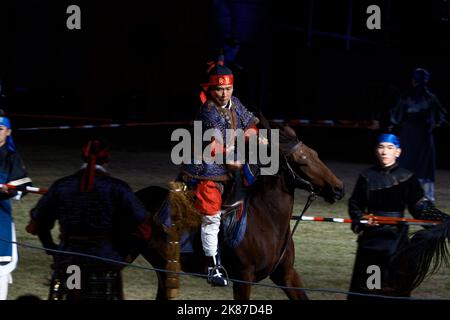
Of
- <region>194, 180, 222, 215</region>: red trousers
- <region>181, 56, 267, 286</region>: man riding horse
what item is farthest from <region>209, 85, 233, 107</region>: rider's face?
<region>194, 180, 222, 215</region>: red trousers

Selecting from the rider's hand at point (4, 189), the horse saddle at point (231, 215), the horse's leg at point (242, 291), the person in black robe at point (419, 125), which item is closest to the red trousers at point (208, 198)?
the horse saddle at point (231, 215)

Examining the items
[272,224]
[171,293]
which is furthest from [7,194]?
[272,224]

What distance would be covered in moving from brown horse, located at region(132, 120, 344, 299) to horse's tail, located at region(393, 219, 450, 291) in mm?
837

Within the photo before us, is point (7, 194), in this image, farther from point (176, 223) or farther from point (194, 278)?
point (194, 278)

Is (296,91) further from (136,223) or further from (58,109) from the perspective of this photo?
(136,223)

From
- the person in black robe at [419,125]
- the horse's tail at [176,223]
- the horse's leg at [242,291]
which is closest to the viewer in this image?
the horse's leg at [242,291]

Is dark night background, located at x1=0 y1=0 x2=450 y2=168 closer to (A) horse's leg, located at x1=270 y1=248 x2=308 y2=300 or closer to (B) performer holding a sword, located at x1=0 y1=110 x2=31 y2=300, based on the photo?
(A) horse's leg, located at x1=270 y1=248 x2=308 y2=300

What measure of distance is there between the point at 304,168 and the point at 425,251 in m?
1.20

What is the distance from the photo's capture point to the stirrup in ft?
27.8

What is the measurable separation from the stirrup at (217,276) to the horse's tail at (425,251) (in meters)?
1.39

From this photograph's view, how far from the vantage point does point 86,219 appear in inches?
304

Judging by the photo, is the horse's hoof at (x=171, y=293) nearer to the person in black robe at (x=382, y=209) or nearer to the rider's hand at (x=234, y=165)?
the rider's hand at (x=234, y=165)

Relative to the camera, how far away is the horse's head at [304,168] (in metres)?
8.71

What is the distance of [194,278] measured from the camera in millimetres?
10422
